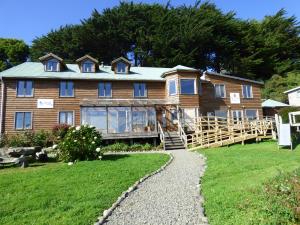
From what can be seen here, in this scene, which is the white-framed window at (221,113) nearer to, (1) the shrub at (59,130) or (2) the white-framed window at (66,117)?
(2) the white-framed window at (66,117)

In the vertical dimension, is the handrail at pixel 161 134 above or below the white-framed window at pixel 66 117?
below

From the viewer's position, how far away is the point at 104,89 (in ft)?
88.6

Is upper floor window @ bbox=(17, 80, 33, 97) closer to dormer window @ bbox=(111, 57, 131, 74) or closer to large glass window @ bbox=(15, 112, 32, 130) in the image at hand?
large glass window @ bbox=(15, 112, 32, 130)

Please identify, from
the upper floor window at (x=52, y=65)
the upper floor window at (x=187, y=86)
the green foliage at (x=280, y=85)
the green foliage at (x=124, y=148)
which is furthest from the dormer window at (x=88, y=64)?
the green foliage at (x=280, y=85)

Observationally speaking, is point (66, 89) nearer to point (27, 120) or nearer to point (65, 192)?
point (27, 120)

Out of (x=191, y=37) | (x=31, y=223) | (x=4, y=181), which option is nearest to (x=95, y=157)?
(x=4, y=181)

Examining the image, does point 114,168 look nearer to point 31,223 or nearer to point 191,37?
point 31,223

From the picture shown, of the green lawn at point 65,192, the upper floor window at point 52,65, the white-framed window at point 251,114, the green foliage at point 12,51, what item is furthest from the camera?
the green foliage at point 12,51

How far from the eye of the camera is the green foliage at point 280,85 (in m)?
39.2

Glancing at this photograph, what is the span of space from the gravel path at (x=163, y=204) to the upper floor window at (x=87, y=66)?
19596mm

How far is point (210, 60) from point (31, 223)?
145ft

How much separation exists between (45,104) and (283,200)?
74.4 ft

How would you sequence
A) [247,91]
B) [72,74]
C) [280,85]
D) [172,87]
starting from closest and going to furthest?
[72,74] < [172,87] < [247,91] < [280,85]

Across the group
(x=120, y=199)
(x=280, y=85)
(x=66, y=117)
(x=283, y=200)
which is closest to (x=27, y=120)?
(x=66, y=117)
